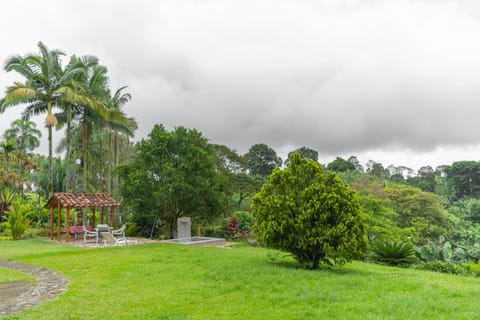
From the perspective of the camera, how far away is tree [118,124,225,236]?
17609 millimetres

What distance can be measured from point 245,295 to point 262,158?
1644 inches

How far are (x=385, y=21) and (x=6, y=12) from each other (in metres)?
15.1

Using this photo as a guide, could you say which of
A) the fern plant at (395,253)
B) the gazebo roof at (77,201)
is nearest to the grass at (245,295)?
the fern plant at (395,253)

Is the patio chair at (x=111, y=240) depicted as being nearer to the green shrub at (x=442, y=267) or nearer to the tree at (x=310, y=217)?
the tree at (x=310, y=217)

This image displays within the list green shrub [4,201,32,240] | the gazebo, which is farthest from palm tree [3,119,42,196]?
the gazebo

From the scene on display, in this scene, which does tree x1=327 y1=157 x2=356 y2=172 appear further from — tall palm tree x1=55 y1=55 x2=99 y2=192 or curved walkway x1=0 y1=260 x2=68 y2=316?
curved walkway x1=0 y1=260 x2=68 y2=316

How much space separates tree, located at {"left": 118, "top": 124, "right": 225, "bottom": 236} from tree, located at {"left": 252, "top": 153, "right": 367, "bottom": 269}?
8.58m

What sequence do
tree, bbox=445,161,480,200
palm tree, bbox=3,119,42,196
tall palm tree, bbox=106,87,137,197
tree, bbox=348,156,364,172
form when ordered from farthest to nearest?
tree, bbox=348,156,364,172
tree, bbox=445,161,480,200
palm tree, bbox=3,119,42,196
tall palm tree, bbox=106,87,137,197

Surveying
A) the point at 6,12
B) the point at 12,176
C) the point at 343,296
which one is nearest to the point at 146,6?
the point at 6,12

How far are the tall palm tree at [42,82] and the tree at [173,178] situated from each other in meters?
6.88

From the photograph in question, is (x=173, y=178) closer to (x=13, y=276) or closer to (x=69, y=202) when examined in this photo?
(x=69, y=202)

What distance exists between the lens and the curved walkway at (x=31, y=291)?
21.0ft

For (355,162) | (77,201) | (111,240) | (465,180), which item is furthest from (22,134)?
(465,180)

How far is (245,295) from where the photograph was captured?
654 centimetres
